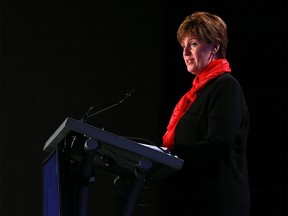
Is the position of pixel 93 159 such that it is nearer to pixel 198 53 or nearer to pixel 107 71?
pixel 198 53

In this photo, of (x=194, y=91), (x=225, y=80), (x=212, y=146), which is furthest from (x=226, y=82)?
(x=212, y=146)

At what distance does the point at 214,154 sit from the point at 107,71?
179cm

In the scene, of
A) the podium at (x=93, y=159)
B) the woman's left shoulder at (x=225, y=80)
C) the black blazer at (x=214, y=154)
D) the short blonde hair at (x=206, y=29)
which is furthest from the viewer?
the short blonde hair at (x=206, y=29)

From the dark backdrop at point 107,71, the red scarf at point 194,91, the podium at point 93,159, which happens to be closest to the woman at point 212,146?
the red scarf at point 194,91

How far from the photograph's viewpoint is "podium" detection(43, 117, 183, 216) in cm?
130

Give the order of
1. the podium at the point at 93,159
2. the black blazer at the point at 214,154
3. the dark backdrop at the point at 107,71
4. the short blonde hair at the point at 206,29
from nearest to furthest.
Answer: the podium at the point at 93,159 < the black blazer at the point at 214,154 < the short blonde hair at the point at 206,29 < the dark backdrop at the point at 107,71

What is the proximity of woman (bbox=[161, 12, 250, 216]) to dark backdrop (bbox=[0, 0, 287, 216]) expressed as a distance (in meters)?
1.28

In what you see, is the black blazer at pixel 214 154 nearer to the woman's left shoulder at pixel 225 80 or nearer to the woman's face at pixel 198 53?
the woman's left shoulder at pixel 225 80

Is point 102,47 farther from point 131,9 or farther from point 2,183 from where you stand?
point 2,183

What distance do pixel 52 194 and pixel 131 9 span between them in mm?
2059

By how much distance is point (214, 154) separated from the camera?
5.30 feet

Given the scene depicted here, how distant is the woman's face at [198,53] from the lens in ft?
6.22

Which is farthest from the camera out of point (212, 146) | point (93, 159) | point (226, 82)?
point (226, 82)

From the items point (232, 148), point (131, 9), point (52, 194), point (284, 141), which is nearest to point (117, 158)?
point (52, 194)
